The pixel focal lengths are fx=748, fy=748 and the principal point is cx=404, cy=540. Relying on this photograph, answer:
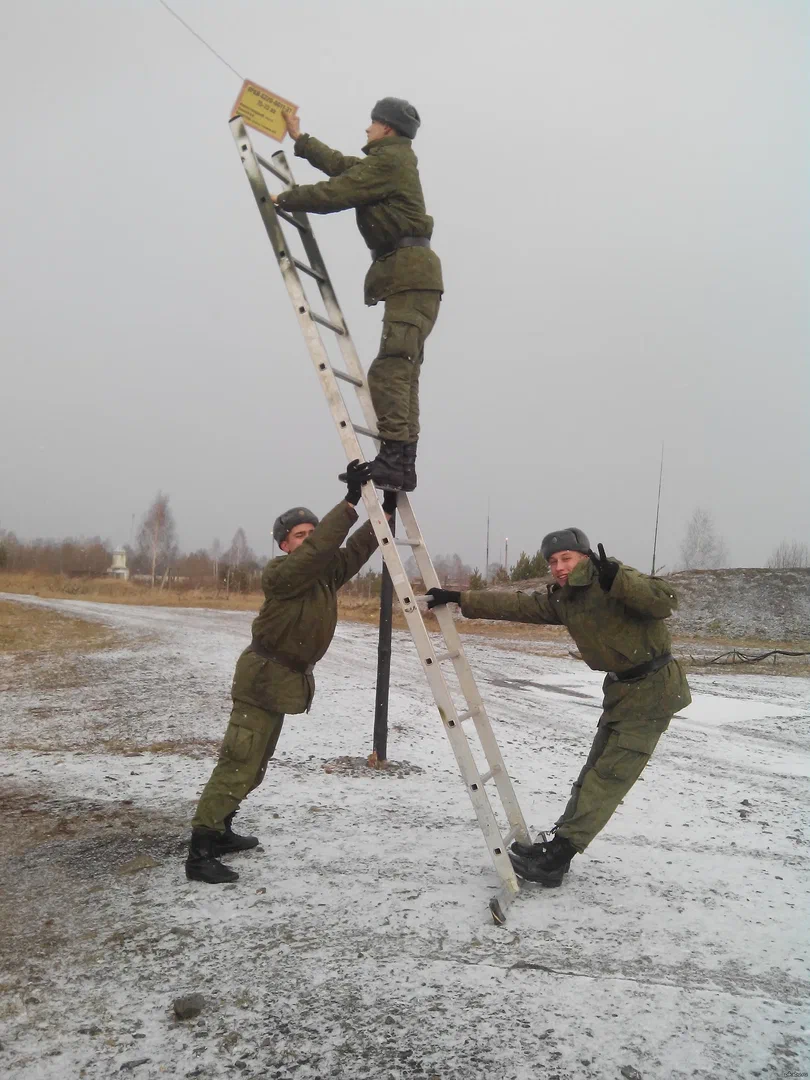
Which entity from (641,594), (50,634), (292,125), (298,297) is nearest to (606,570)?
(641,594)

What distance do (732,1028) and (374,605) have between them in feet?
82.3

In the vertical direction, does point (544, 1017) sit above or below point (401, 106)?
below

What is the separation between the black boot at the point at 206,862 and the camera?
4031mm

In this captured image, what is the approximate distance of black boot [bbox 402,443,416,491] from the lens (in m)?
4.18

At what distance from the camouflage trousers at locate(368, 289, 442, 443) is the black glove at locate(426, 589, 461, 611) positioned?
2.84ft

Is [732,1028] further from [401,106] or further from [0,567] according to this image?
[0,567]

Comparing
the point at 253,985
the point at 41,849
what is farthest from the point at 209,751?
the point at 253,985

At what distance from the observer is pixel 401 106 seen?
14.1 ft

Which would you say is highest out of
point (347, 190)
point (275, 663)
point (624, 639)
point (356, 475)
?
point (347, 190)

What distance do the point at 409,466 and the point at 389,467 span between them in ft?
0.69

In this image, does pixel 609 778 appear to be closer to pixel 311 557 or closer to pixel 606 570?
pixel 606 570

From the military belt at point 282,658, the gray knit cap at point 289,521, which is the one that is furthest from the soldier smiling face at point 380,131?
the military belt at point 282,658

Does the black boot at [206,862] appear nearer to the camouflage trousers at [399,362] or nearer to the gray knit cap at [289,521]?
the gray knit cap at [289,521]

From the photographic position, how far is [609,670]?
4.29 m
